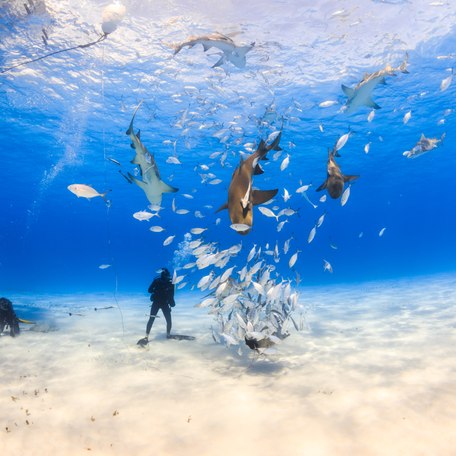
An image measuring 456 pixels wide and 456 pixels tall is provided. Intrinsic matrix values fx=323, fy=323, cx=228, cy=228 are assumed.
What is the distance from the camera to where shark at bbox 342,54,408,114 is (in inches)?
271

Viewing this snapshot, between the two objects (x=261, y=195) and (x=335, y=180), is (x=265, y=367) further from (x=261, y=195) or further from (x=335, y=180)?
(x=261, y=195)

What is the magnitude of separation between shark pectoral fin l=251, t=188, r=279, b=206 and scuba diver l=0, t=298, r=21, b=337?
975 centimetres

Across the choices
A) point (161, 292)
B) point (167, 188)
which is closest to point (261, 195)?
point (167, 188)

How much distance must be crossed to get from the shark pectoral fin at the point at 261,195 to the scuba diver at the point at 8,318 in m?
9.75

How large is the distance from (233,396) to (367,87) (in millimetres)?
6915

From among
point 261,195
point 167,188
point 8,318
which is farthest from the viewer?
point 8,318

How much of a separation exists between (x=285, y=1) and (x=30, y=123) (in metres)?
20.1

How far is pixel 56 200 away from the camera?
65.2m

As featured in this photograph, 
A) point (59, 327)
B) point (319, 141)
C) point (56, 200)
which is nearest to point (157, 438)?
point (59, 327)

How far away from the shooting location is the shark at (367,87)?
22.6ft

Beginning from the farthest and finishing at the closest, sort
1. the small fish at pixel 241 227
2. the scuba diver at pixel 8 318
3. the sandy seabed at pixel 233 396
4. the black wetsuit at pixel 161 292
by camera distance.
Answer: the scuba diver at pixel 8 318 → the black wetsuit at pixel 161 292 → the sandy seabed at pixel 233 396 → the small fish at pixel 241 227

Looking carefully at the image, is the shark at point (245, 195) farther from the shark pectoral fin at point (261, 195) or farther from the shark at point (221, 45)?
the shark at point (221, 45)

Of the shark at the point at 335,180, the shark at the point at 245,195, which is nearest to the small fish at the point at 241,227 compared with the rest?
the shark at the point at 245,195

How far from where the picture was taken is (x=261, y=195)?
3.03 metres
